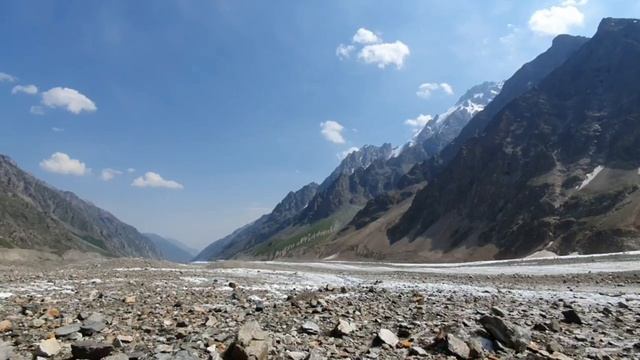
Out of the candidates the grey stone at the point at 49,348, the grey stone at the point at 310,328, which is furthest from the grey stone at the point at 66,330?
the grey stone at the point at 310,328

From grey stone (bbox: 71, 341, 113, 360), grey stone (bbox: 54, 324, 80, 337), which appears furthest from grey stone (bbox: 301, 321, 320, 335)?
grey stone (bbox: 54, 324, 80, 337)

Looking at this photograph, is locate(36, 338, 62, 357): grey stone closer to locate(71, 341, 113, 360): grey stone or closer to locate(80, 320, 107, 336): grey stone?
locate(71, 341, 113, 360): grey stone

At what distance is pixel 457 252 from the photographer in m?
161

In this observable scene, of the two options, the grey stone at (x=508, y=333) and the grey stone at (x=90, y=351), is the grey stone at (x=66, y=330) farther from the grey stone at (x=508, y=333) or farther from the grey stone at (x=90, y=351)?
the grey stone at (x=508, y=333)

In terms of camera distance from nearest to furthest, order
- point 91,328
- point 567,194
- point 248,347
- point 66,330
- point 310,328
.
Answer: point 248,347, point 66,330, point 91,328, point 310,328, point 567,194

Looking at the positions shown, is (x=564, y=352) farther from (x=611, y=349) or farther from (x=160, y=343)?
(x=160, y=343)

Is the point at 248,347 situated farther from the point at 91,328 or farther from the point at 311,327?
the point at 91,328

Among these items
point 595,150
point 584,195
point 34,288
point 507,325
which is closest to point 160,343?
point 507,325

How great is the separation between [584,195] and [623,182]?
10.1m

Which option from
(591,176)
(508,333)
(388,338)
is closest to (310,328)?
(388,338)

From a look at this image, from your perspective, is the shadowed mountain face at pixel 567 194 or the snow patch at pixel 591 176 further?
the snow patch at pixel 591 176

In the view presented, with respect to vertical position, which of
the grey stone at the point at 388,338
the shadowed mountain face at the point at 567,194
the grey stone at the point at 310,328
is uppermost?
the shadowed mountain face at the point at 567,194

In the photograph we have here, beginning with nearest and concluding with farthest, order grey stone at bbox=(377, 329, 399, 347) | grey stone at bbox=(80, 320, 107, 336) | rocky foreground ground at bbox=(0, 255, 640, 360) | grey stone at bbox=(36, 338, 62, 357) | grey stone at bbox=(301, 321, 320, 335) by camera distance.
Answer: grey stone at bbox=(36, 338, 62, 357), rocky foreground ground at bbox=(0, 255, 640, 360), grey stone at bbox=(377, 329, 399, 347), grey stone at bbox=(80, 320, 107, 336), grey stone at bbox=(301, 321, 320, 335)

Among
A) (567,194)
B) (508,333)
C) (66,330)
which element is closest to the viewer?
(66,330)
